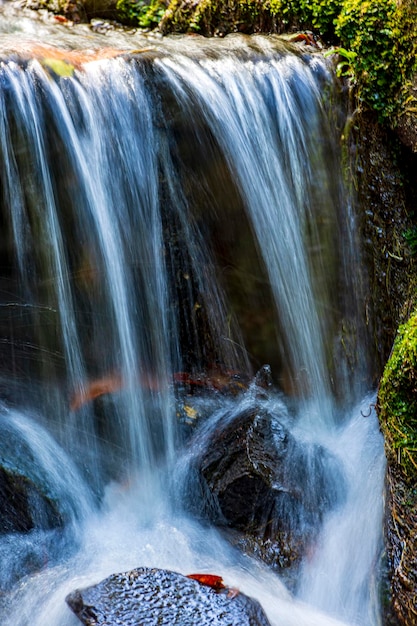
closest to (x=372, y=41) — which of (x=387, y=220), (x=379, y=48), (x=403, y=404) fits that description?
(x=379, y=48)

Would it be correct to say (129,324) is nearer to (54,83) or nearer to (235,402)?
(235,402)

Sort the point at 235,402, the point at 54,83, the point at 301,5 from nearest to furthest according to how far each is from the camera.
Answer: the point at 54,83, the point at 235,402, the point at 301,5

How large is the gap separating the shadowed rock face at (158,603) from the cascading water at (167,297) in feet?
1.27

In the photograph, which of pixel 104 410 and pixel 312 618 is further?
pixel 104 410

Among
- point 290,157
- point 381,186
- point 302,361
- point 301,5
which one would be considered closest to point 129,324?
point 302,361

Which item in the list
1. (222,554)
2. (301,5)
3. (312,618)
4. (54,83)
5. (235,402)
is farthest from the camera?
(301,5)

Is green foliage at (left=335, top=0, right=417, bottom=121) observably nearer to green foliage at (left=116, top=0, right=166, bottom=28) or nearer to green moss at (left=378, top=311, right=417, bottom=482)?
green moss at (left=378, top=311, right=417, bottom=482)

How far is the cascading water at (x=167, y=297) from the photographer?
4.32 meters

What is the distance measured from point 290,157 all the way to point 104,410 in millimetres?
2079

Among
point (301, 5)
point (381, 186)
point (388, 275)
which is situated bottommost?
point (388, 275)

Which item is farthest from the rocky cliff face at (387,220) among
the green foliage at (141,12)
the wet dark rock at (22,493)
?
the green foliage at (141,12)

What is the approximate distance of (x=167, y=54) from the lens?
5137mm

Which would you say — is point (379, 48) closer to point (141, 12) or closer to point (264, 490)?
point (141, 12)

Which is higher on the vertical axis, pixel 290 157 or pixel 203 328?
pixel 290 157
